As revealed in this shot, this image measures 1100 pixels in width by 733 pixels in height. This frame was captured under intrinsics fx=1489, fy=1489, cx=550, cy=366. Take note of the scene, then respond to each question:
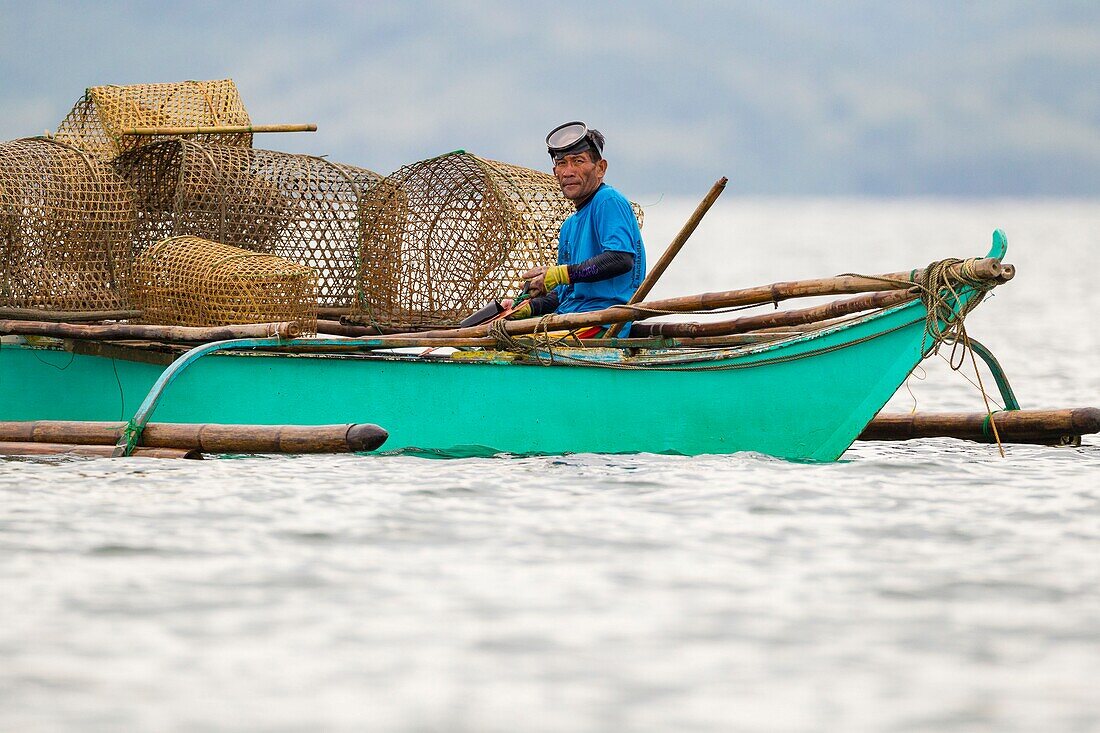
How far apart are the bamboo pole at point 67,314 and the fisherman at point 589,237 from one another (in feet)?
9.00

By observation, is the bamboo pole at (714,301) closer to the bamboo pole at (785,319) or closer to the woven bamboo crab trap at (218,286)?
the bamboo pole at (785,319)

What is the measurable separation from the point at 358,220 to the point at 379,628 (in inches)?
229

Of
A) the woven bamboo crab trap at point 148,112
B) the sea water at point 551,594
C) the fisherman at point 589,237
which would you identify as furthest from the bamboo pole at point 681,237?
the woven bamboo crab trap at point 148,112

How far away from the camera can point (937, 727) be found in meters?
3.86

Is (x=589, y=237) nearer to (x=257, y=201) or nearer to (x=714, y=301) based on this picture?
(x=714, y=301)

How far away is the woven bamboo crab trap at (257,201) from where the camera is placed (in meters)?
9.84

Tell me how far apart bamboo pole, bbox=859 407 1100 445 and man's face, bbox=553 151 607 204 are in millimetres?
2311

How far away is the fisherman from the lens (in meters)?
7.91

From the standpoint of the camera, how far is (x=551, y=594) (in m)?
5.07

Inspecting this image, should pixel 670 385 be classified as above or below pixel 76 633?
above

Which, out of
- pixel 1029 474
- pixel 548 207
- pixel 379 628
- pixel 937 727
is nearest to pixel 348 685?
pixel 379 628

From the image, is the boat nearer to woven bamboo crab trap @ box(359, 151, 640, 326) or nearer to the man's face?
the man's face

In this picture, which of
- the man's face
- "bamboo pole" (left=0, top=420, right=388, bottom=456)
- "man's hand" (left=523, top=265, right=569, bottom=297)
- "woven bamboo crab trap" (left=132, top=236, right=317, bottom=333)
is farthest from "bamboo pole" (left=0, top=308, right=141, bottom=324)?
the man's face

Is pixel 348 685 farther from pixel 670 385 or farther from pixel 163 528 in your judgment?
pixel 670 385
